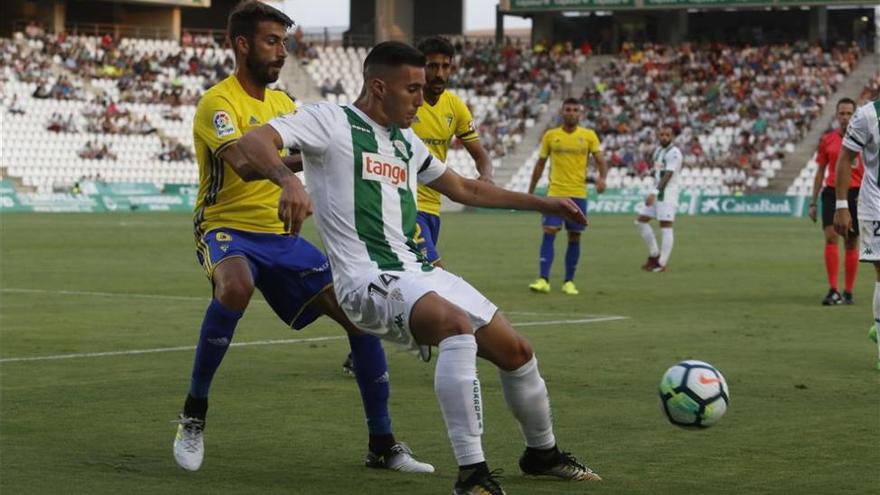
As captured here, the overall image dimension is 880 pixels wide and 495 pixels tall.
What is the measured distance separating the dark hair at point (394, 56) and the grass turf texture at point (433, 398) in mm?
1837

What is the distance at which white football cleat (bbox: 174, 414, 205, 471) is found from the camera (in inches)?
280

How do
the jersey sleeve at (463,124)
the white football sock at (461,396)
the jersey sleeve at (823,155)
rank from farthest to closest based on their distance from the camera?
1. the jersey sleeve at (823,155)
2. the jersey sleeve at (463,124)
3. the white football sock at (461,396)

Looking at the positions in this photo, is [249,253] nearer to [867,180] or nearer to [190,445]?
[190,445]

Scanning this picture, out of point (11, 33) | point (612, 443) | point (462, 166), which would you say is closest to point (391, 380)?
point (612, 443)

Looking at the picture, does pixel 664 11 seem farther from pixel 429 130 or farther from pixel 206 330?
pixel 206 330

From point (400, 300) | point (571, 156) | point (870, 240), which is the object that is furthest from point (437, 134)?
point (571, 156)

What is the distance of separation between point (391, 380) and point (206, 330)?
3053mm

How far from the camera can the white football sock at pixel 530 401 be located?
6594mm

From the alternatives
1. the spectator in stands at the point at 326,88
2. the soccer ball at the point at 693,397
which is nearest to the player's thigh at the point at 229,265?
the soccer ball at the point at 693,397

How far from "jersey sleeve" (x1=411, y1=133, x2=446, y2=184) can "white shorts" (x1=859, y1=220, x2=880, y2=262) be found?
458cm

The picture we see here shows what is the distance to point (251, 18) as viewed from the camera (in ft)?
25.8

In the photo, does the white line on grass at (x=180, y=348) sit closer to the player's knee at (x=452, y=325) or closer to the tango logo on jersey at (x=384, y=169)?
the tango logo on jersey at (x=384, y=169)

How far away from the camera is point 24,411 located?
8844 millimetres

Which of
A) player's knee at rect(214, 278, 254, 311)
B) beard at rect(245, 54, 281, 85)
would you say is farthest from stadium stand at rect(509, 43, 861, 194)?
player's knee at rect(214, 278, 254, 311)
